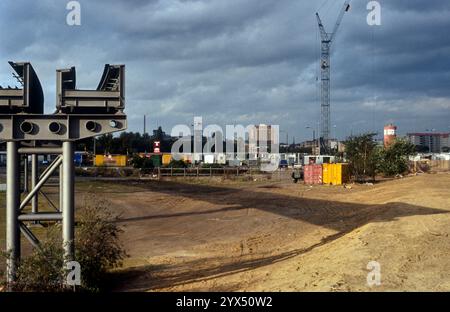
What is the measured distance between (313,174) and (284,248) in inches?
1334

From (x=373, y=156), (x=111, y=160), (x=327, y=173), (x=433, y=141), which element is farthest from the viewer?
(x=433, y=141)

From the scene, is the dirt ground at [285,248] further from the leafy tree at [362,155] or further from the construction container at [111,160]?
the construction container at [111,160]

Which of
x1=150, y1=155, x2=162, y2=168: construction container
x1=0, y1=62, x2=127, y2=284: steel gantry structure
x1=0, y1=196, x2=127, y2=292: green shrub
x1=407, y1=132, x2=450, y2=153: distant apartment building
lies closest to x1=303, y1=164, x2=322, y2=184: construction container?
x1=150, y1=155, x2=162, y2=168: construction container

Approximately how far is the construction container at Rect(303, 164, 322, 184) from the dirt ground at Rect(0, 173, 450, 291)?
2045cm

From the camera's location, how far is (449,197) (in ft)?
78.5

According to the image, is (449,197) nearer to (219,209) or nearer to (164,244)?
(219,209)

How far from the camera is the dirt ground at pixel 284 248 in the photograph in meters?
9.14

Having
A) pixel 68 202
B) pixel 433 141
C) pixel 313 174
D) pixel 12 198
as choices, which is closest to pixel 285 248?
pixel 68 202

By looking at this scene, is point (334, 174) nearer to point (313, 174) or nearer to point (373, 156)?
point (313, 174)

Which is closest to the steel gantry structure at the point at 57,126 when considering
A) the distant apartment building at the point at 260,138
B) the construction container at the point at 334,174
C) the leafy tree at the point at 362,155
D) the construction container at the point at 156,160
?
the construction container at the point at 334,174

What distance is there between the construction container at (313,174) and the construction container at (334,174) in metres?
0.40

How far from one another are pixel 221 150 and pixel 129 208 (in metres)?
73.7

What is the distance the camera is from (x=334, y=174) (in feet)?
152
